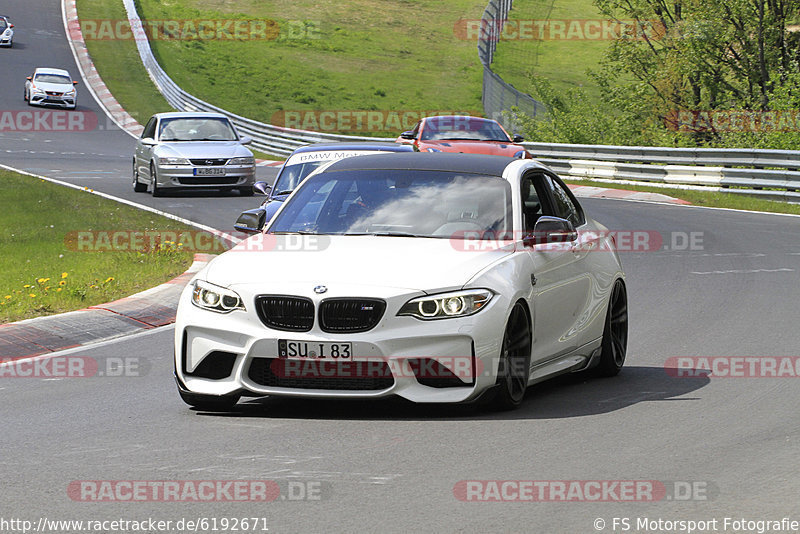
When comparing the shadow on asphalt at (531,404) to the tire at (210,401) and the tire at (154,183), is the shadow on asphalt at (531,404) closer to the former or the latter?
the tire at (210,401)

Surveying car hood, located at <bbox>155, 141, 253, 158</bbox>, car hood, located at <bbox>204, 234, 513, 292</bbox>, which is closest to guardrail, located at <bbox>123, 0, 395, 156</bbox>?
car hood, located at <bbox>155, 141, 253, 158</bbox>

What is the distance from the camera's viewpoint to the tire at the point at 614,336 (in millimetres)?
9531

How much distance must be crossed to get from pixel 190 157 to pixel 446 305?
741 inches

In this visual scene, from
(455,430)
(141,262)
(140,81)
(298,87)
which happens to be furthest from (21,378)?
(298,87)

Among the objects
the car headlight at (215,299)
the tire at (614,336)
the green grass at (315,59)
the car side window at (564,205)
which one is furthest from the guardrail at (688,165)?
the green grass at (315,59)

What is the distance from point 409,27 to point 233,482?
278 feet

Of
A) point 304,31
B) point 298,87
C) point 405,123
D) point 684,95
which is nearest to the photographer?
point 684,95

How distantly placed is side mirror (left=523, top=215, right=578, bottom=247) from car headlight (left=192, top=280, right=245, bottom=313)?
190 centimetres

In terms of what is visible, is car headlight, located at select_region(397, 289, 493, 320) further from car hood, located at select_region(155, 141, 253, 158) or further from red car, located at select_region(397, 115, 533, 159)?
car hood, located at select_region(155, 141, 253, 158)

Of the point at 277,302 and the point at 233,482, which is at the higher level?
the point at 277,302

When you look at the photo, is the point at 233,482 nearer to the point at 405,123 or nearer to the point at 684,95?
the point at 684,95

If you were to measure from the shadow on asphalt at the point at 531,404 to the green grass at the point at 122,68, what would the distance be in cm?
4119

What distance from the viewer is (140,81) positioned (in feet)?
192

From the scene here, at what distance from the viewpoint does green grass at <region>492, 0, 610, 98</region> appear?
69.3 meters
